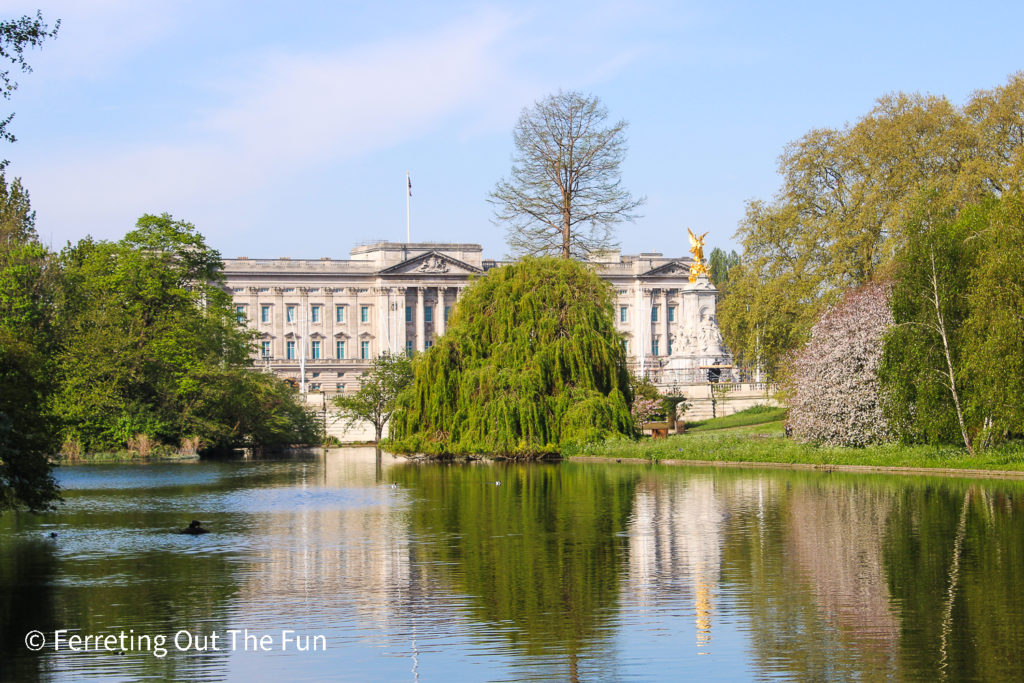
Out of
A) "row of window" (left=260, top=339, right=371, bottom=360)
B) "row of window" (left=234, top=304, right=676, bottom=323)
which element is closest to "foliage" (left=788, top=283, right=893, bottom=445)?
"row of window" (left=234, top=304, right=676, bottom=323)

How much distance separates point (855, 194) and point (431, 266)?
75.8 meters

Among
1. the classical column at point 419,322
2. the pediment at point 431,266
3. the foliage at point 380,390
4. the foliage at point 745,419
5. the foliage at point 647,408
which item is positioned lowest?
the foliage at point 745,419

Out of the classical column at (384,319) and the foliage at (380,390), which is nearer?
the foliage at (380,390)

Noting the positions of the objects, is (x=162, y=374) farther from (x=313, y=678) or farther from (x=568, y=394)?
(x=313, y=678)

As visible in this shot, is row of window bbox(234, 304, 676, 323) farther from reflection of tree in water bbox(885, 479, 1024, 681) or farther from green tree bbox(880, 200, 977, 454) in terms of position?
reflection of tree in water bbox(885, 479, 1024, 681)

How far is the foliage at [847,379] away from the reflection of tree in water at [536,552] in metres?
8.09

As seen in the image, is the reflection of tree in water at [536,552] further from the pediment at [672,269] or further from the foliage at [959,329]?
the pediment at [672,269]

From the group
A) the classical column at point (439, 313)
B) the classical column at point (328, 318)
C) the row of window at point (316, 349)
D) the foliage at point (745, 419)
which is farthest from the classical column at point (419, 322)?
the foliage at point (745, 419)

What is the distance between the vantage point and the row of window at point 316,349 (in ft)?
393

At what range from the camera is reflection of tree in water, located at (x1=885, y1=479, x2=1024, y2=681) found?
11.3 meters

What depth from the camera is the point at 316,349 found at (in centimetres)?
12062

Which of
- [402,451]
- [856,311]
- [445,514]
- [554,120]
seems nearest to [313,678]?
[445,514]

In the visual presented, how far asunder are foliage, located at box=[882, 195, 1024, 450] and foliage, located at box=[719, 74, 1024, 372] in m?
9.63

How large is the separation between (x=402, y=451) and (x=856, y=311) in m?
17.4
